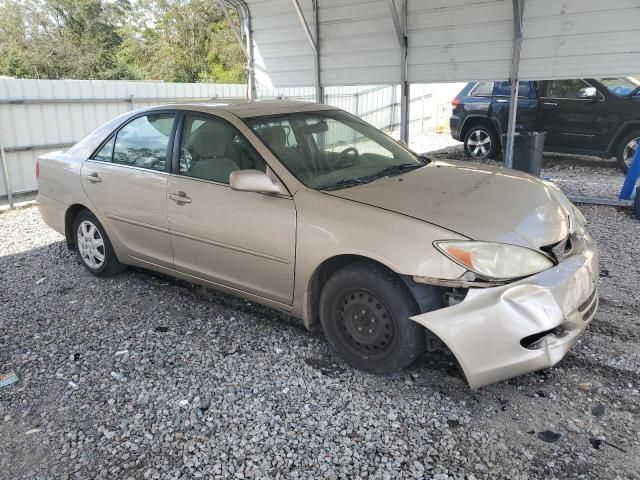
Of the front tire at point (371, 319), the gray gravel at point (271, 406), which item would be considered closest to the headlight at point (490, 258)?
the front tire at point (371, 319)

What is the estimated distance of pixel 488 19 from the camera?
22.9ft

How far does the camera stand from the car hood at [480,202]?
2.87 meters

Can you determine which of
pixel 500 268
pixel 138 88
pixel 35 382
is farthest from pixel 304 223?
pixel 138 88

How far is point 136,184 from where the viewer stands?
4191 mm

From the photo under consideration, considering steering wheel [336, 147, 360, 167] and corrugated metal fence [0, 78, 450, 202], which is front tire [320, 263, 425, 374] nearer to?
steering wheel [336, 147, 360, 167]

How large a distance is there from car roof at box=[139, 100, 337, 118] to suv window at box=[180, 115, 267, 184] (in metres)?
0.12

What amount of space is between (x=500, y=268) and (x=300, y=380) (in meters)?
1.36

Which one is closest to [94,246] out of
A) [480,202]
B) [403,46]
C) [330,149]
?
[330,149]

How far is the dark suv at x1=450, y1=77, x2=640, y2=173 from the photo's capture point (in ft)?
30.0

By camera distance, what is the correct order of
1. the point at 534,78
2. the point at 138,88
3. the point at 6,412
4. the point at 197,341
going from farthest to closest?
the point at 138,88 < the point at 534,78 < the point at 197,341 < the point at 6,412

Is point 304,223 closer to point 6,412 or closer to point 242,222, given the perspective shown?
point 242,222

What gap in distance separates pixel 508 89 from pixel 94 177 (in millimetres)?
8495

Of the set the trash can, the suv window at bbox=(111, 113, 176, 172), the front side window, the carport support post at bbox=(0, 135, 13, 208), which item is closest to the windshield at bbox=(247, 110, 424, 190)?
the suv window at bbox=(111, 113, 176, 172)

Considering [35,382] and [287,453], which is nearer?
[287,453]
